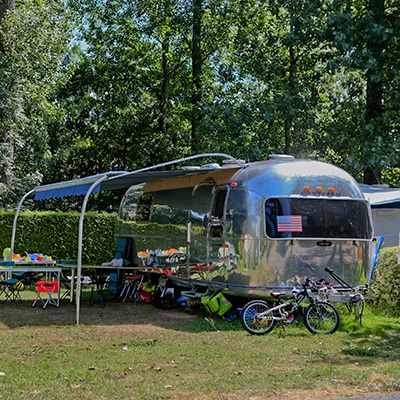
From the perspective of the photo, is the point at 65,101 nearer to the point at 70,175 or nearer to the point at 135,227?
the point at 70,175

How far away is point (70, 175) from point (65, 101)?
170 inches

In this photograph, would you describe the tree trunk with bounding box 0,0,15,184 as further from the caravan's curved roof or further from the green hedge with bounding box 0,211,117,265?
the caravan's curved roof

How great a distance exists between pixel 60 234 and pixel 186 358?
33.6ft

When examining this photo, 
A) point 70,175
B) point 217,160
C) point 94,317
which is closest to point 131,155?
point 70,175

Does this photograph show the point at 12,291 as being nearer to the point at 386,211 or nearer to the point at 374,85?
the point at 386,211

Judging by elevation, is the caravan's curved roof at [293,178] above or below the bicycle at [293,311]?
above

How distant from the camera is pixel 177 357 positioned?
26.1 feet

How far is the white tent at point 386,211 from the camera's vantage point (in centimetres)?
1475

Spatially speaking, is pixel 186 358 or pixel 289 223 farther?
pixel 289 223

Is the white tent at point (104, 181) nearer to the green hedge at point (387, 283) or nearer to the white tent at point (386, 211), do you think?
the green hedge at point (387, 283)

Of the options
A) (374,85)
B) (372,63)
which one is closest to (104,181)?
(372,63)

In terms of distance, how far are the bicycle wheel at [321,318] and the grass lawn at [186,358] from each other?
0.16 metres

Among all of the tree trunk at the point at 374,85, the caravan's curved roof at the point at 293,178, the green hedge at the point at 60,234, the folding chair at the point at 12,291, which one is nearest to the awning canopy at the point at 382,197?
the tree trunk at the point at 374,85

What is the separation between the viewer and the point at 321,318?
9.99m
